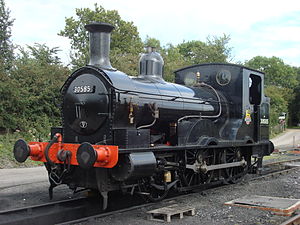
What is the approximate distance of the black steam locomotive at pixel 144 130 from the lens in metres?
6.63

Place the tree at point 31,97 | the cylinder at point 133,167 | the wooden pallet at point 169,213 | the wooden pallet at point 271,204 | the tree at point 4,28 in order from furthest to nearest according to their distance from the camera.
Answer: the tree at point 4,28
the tree at point 31,97
the wooden pallet at point 271,204
the wooden pallet at point 169,213
the cylinder at point 133,167

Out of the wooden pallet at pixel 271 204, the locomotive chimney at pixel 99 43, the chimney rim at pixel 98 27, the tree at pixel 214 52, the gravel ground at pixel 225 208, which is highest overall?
the tree at pixel 214 52

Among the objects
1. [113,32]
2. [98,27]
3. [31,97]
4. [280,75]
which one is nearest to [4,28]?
[113,32]

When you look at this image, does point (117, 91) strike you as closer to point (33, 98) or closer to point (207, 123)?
point (207, 123)

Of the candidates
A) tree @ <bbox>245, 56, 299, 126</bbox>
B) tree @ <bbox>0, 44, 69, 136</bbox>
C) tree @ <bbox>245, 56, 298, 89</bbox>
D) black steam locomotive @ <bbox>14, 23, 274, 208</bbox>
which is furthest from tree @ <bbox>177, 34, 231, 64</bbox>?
tree @ <bbox>245, 56, 298, 89</bbox>

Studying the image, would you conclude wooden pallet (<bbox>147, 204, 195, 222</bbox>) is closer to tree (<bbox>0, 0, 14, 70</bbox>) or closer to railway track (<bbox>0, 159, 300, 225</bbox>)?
railway track (<bbox>0, 159, 300, 225</bbox>)

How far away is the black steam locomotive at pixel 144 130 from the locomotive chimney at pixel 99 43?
20 millimetres

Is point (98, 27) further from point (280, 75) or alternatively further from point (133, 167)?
point (280, 75)

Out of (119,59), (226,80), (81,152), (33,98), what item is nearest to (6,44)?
(119,59)

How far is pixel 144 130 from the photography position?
6973 millimetres

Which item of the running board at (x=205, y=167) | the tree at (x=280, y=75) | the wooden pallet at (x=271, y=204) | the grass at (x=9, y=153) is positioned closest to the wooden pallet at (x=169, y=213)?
the wooden pallet at (x=271, y=204)

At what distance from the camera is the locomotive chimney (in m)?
7.27

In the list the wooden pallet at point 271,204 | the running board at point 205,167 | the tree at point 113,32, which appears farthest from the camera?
the tree at point 113,32

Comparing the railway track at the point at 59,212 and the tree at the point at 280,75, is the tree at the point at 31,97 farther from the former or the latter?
the tree at the point at 280,75
